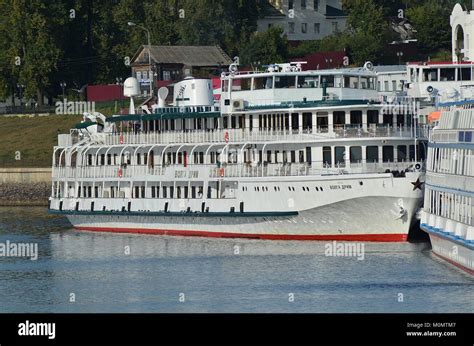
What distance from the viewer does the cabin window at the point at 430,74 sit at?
8119 cm

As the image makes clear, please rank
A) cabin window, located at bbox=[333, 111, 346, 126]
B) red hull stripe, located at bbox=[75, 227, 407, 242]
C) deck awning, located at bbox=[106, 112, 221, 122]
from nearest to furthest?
red hull stripe, located at bbox=[75, 227, 407, 242], cabin window, located at bbox=[333, 111, 346, 126], deck awning, located at bbox=[106, 112, 221, 122]

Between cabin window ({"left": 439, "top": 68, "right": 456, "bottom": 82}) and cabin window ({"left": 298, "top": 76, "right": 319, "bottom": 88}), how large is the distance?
9205 millimetres

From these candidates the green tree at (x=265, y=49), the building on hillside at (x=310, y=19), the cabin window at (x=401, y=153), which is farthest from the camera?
the building on hillside at (x=310, y=19)

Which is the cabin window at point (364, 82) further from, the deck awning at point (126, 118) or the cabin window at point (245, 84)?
the deck awning at point (126, 118)

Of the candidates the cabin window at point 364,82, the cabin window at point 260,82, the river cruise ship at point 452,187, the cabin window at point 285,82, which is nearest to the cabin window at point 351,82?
the cabin window at point 364,82

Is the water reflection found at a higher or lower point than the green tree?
lower

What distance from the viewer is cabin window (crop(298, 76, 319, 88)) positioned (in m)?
75.1

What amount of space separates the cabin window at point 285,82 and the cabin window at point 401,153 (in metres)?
6.89

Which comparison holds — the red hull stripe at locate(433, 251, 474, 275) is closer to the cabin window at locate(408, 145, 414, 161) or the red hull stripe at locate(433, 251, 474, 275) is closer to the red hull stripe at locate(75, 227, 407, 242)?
the red hull stripe at locate(75, 227, 407, 242)

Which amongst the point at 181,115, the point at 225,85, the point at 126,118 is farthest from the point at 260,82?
the point at 126,118

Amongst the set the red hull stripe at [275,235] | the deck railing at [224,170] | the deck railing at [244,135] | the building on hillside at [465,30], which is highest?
the building on hillside at [465,30]

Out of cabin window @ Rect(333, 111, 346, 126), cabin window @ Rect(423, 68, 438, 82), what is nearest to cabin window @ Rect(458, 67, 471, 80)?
cabin window @ Rect(423, 68, 438, 82)

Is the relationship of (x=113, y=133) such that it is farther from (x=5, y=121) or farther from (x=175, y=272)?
(x=5, y=121)
